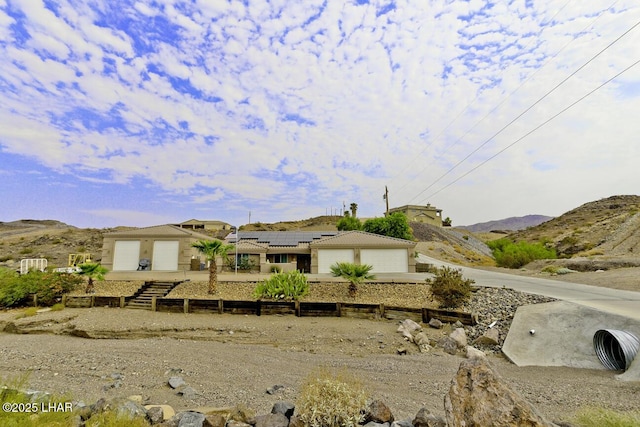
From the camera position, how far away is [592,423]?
441 cm

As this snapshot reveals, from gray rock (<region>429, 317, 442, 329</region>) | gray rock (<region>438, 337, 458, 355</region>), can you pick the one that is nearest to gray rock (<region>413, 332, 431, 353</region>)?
gray rock (<region>438, 337, 458, 355</region>)

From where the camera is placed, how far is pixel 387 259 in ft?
88.4

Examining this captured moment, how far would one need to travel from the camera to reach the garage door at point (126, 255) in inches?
1051

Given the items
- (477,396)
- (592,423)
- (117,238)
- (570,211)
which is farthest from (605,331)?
(570,211)

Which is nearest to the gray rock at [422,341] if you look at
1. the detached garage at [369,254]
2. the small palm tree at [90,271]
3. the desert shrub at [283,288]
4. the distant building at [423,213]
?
the desert shrub at [283,288]

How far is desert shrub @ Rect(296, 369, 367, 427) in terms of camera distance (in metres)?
4.62

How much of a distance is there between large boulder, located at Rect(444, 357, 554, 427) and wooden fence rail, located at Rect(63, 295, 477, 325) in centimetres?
1054

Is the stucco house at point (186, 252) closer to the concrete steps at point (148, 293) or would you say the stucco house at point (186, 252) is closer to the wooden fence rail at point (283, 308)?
the concrete steps at point (148, 293)

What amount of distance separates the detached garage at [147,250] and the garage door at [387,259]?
15414mm

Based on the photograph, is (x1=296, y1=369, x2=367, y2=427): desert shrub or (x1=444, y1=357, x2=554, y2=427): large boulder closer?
(x1=444, y1=357, x2=554, y2=427): large boulder

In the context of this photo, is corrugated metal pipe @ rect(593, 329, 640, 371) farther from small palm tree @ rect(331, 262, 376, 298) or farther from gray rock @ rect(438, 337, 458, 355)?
small palm tree @ rect(331, 262, 376, 298)

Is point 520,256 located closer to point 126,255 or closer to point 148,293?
point 148,293

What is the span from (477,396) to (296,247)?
26442 mm

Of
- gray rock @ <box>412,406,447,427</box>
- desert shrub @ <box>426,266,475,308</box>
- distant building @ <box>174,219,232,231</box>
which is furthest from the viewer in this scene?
distant building @ <box>174,219,232,231</box>
